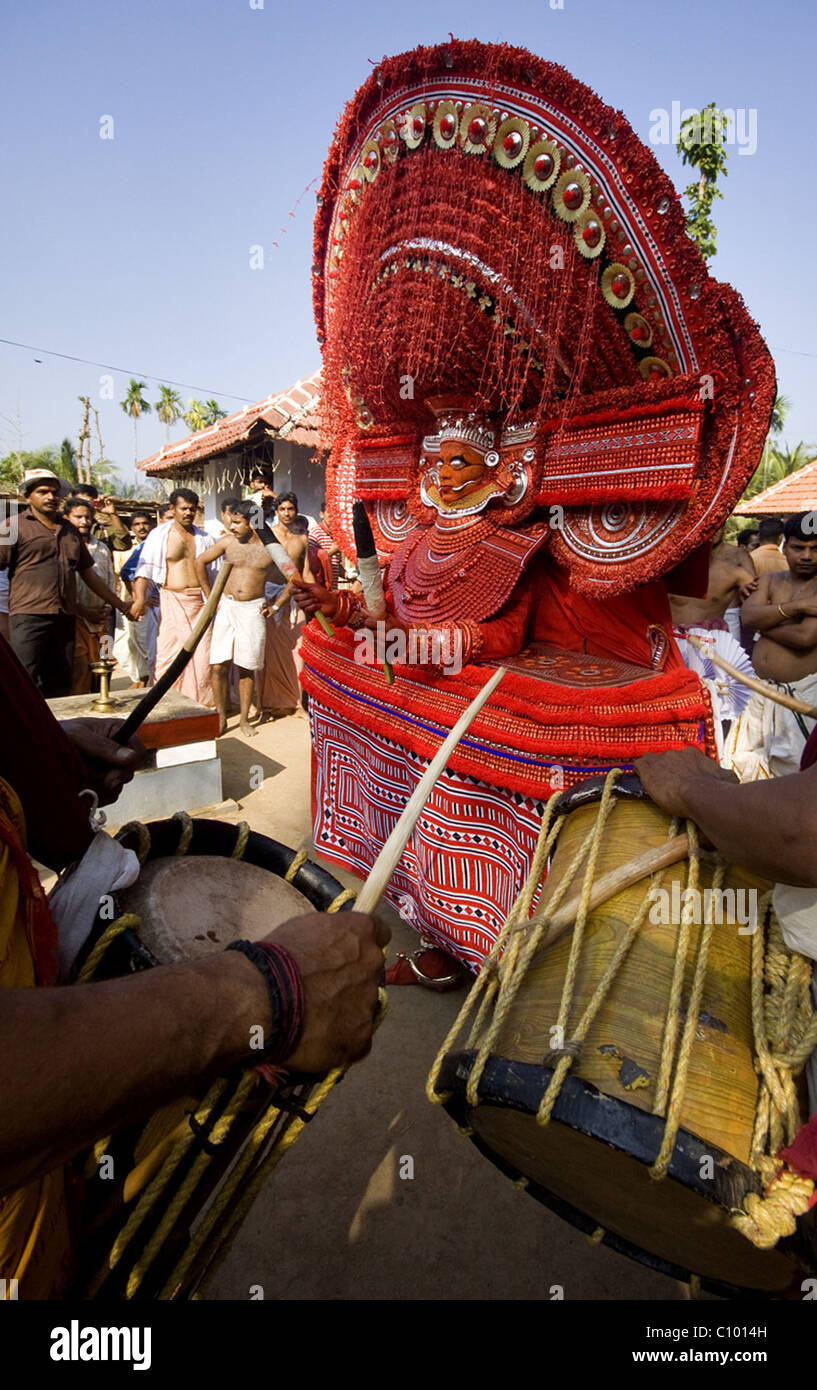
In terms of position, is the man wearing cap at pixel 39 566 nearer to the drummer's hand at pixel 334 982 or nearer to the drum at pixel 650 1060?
the drum at pixel 650 1060

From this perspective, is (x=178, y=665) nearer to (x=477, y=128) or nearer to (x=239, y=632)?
(x=477, y=128)

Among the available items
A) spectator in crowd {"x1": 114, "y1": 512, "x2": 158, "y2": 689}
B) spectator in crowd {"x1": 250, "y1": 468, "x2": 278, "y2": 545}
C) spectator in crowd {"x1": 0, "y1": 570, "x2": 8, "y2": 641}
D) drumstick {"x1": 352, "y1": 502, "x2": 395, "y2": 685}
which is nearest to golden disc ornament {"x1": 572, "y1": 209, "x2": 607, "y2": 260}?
drumstick {"x1": 352, "y1": 502, "x2": 395, "y2": 685}

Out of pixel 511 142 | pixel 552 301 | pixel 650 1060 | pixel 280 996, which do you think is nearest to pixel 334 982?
pixel 280 996

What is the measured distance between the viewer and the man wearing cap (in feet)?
16.1

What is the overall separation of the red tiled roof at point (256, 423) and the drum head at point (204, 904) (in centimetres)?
976

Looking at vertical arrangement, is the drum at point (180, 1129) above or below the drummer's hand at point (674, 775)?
below

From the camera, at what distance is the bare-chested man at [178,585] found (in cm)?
640

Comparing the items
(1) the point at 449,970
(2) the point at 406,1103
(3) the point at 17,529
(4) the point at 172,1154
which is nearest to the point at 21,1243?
(4) the point at 172,1154

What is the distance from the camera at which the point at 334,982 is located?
3.04ft

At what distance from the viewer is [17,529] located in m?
4.92

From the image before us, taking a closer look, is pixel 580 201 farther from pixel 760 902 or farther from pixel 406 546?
pixel 760 902

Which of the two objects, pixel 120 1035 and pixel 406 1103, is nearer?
pixel 120 1035

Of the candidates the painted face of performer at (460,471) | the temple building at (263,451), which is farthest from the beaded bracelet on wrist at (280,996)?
the temple building at (263,451)
